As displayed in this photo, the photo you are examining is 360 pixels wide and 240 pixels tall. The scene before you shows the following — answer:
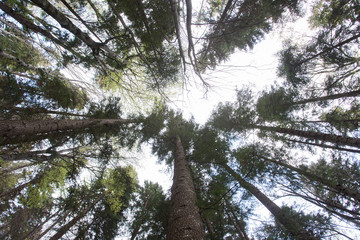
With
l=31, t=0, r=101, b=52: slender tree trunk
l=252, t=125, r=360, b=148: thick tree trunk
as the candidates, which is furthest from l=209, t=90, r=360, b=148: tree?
l=31, t=0, r=101, b=52: slender tree trunk

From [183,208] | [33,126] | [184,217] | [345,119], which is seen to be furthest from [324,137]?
[33,126]

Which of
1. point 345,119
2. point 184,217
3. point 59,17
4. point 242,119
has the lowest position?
point 184,217

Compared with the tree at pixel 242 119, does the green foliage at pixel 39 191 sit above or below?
below

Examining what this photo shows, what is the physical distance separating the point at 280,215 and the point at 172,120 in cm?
605

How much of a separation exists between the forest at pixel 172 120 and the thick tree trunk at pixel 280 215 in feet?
0.18

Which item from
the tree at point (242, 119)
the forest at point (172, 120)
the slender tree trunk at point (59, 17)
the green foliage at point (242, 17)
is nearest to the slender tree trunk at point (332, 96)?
the forest at point (172, 120)

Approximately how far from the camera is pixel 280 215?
507 centimetres

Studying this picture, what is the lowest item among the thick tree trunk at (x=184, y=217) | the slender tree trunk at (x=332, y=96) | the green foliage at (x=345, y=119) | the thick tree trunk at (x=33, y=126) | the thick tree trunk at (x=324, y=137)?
the thick tree trunk at (x=184, y=217)

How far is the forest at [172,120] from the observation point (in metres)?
3.44

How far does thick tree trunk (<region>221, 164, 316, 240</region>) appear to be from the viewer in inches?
120

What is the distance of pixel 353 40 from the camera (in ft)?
18.9

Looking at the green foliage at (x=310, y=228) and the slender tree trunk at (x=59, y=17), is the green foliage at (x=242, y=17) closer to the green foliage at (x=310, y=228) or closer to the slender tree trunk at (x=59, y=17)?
the slender tree trunk at (x=59, y=17)

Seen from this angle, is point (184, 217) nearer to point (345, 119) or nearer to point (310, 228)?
point (310, 228)

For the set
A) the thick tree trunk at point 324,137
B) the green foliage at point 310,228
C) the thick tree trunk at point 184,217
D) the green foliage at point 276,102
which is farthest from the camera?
the green foliage at point 276,102
